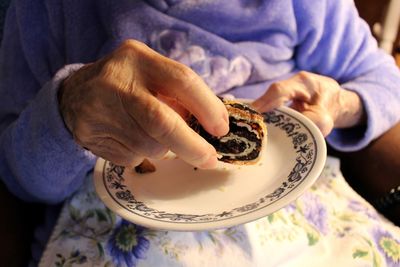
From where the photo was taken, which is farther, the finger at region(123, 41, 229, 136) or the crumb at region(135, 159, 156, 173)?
the crumb at region(135, 159, 156, 173)

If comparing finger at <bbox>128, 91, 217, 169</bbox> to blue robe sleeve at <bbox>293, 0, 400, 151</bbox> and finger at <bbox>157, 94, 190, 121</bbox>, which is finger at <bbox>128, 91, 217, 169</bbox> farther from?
blue robe sleeve at <bbox>293, 0, 400, 151</bbox>

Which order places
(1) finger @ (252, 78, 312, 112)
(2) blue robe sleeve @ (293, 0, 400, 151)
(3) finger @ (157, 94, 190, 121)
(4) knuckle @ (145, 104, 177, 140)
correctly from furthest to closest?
(2) blue robe sleeve @ (293, 0, 400, 151) < (1) finger @ (252, 78, 312, 112) < (3) finger @ (157, 94, 190, 121) < (4) knuckle @ (145, 104, 177, 140)

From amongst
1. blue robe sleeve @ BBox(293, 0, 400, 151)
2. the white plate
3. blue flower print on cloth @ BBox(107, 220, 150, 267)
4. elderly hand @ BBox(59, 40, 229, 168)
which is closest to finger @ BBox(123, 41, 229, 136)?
elderly hand @ BBox(59, 40, 229, 168)

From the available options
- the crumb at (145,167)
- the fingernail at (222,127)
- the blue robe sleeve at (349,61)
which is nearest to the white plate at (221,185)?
the crumb at (145,167)

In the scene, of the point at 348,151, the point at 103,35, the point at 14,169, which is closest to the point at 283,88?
the point at 348,151

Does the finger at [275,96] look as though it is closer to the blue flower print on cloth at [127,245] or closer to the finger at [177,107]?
the finger at [177,107]
